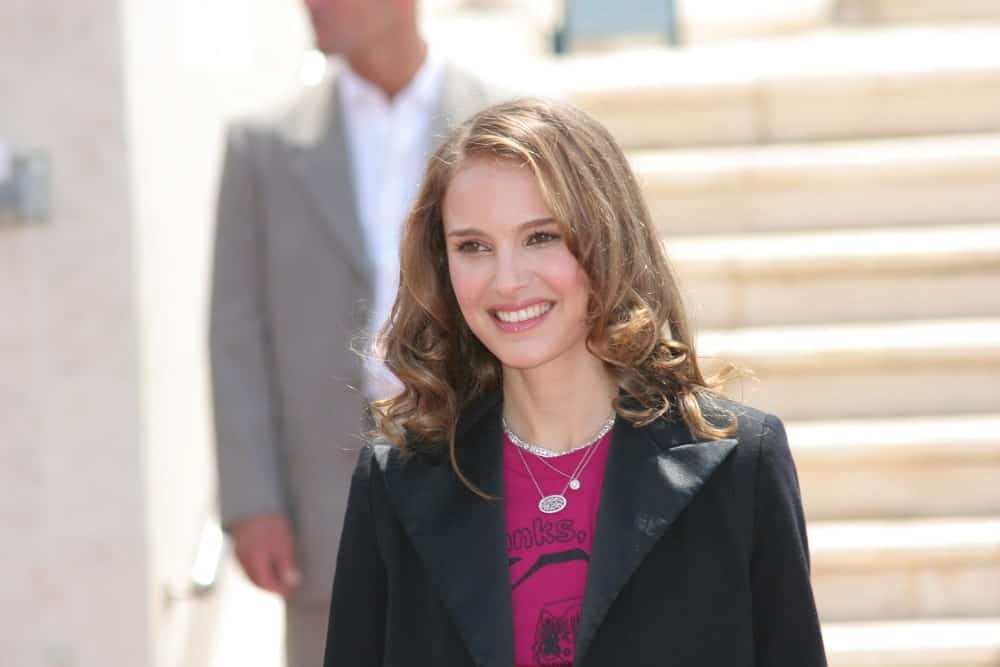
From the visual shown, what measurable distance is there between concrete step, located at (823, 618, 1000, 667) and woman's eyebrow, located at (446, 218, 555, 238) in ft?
8.71

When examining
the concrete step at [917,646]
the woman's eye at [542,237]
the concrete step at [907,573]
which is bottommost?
the concrete step at [917,646]

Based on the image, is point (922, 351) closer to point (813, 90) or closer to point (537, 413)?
point (813, 90)

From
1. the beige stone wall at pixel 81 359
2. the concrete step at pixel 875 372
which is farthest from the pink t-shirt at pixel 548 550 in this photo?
the concrete step at pixel 875 372

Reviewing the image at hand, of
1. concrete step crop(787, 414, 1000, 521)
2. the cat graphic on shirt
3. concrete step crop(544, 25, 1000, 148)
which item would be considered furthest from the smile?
concrete step crop(544, 25, 1000, 148)

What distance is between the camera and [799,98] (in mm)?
6086

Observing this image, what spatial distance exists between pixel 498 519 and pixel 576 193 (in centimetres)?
45

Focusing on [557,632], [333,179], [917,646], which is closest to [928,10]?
[917,646]

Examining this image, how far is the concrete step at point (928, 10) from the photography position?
7.84 m

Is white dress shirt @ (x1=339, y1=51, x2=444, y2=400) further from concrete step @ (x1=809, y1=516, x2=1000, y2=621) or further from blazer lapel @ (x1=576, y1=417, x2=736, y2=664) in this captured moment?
concrete step @ (x1=809, y1=516, x2=1000, y2=621)

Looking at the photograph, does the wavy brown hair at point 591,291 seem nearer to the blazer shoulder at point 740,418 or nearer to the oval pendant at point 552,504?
the blazer shoulder at point 740,418

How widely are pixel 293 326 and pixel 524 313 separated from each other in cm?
114

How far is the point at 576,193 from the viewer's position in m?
2.40

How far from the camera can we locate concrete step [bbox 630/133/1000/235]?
19.1ft

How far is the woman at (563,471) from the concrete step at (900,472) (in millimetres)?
2651
